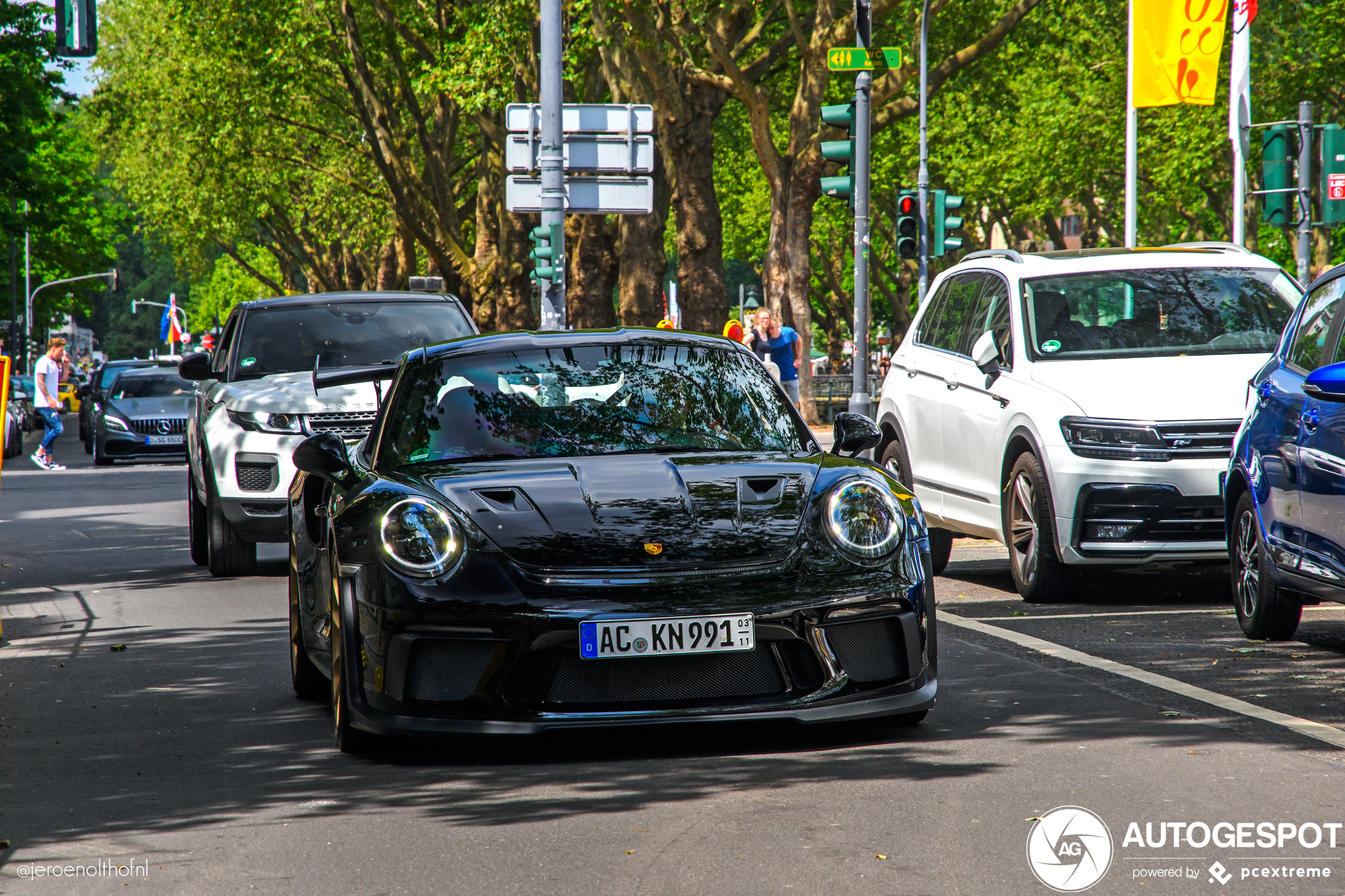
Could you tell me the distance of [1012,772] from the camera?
5.41 metres

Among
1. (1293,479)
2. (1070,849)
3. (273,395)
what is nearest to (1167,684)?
(1293,479)

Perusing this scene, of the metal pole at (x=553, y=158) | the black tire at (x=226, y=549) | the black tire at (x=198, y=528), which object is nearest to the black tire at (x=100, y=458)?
the metal pole at (x=553, y=158)

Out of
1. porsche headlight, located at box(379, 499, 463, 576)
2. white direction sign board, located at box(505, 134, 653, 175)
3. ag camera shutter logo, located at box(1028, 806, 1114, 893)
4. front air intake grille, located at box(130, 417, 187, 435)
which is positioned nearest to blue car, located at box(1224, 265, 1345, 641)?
ag camera shutter logo, located at box(1028, 806, 1114, 893)

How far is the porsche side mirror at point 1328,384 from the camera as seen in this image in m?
6.68

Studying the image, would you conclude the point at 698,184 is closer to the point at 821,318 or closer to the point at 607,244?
the point at 607,244

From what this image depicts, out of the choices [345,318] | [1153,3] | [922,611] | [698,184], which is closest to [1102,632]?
[922,611]

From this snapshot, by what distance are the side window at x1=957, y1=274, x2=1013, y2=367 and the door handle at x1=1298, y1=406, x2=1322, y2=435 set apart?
2.79m

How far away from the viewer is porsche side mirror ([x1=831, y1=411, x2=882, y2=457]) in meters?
6.58

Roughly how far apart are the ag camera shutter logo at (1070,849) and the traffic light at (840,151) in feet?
43.5

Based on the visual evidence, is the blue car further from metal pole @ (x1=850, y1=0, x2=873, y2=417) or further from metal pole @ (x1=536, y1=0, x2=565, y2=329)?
metal pole @ (x1=536, y1=0, x2=565, y2=329)

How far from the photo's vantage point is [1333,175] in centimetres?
1499

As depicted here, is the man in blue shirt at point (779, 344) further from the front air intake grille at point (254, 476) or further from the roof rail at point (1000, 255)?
the front air intake grille at point (254, 476)

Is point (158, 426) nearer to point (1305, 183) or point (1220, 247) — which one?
point (1305, 183)

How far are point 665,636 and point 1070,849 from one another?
1394 millimetres
